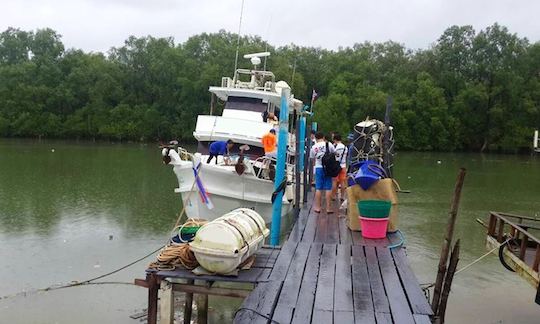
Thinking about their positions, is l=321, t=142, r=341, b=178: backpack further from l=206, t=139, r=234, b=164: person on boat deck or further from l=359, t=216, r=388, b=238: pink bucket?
l=206, t=139, r=234, b=164: person on boat deck

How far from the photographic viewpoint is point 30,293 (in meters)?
9.79

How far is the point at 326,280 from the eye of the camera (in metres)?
6.64

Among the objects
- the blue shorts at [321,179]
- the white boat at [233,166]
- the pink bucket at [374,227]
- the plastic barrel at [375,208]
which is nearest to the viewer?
the plastic barrel at [375,208]

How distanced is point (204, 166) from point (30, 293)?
18.3ft

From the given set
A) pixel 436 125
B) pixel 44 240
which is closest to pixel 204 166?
pixel 44 240

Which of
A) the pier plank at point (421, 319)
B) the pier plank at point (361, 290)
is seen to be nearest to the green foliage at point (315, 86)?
the pier plank at point (361, 290)

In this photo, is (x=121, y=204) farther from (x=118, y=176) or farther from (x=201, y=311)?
(x=201, y=311)

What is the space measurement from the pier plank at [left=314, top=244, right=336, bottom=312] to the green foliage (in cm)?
4608

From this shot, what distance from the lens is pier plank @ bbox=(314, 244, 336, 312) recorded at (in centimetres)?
585

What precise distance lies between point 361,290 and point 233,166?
8.37 m

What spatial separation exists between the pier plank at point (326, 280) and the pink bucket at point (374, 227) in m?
0.79

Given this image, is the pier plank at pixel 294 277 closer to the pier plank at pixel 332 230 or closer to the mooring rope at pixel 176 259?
the pier plank at pixel 332 230

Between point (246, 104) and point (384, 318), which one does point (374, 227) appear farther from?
point (246, 104)

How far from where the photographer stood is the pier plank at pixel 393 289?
555cm
